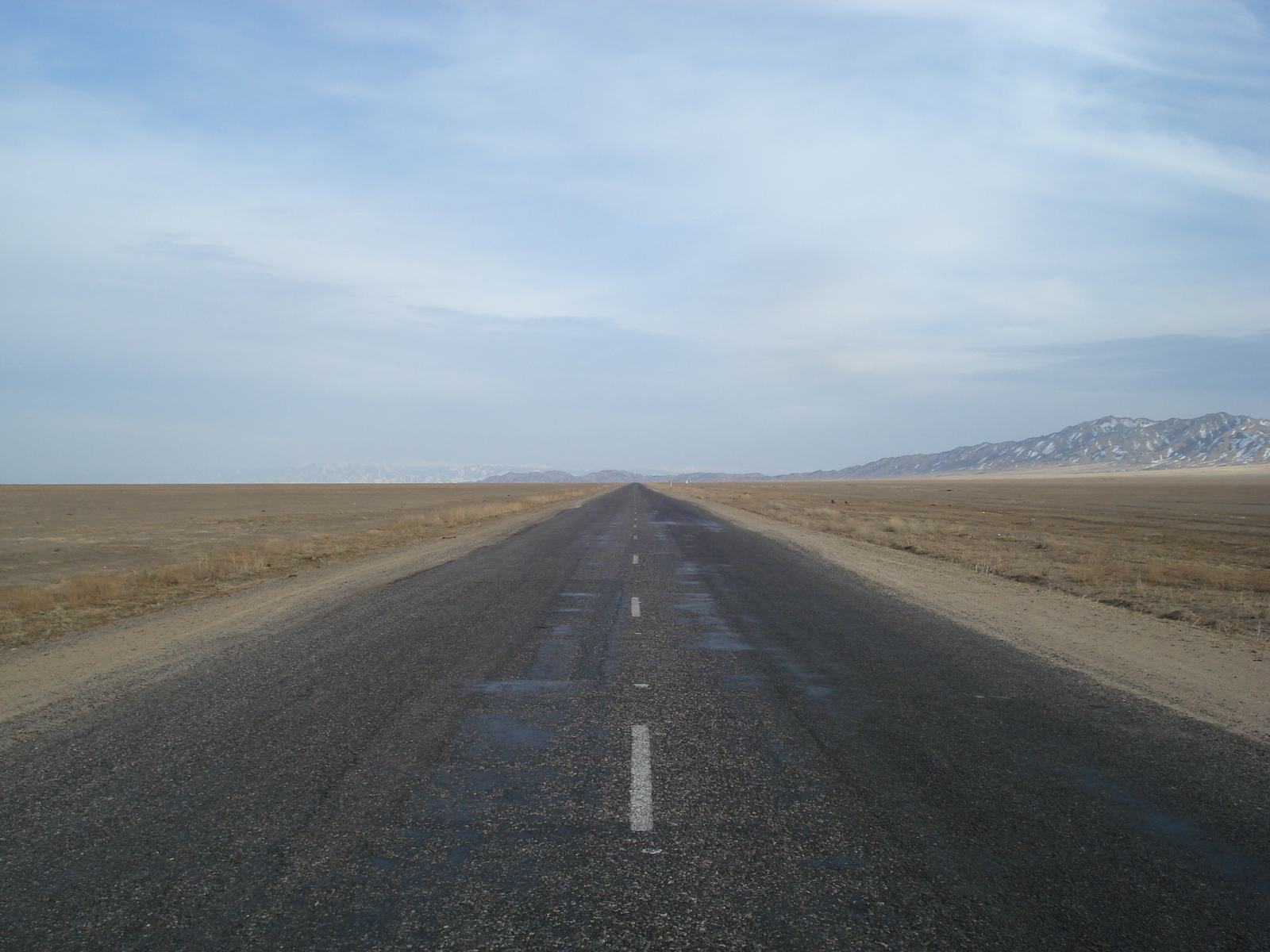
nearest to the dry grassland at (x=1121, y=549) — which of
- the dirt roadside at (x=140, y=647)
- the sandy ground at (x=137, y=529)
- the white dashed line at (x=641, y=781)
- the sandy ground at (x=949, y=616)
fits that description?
the sandy ground at (x=949, y=616)

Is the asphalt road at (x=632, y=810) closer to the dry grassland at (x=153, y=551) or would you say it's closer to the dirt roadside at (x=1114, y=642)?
the dirt roadside at (x=1114, y=642)

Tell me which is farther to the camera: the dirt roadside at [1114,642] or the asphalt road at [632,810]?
the dirt roadside at [1114,642]

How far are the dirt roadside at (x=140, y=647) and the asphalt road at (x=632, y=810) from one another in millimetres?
508

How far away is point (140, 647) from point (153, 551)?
58.8 ft

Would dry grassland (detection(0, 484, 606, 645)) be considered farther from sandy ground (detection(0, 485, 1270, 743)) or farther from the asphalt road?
the asphalt road

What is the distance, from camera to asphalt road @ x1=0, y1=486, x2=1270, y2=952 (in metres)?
3.38

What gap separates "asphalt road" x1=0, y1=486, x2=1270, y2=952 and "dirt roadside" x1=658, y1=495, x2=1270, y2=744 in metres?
0.60

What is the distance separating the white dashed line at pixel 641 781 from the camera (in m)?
4.31

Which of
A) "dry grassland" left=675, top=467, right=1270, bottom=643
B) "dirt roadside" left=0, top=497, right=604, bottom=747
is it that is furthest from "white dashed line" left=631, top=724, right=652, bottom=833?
"dry grassland" left=675, top=467, right=1270, bottom=643

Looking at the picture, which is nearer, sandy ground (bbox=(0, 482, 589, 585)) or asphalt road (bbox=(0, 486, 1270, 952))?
asphalt road (bbox=(0, 486, 1270, 952))

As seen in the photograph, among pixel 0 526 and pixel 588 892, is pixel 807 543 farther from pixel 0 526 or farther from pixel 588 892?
pixel 0 526

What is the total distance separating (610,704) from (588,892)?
3.07 m

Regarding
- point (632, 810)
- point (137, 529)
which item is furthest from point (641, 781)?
point (137, 529)

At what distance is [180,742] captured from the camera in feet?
18.8
